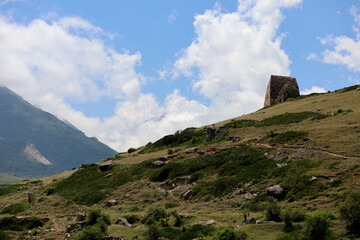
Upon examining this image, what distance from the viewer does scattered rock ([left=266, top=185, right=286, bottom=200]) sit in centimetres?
1986

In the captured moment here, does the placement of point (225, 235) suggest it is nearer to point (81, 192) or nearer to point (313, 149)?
point (313, 149)

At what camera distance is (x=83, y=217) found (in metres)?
22.4

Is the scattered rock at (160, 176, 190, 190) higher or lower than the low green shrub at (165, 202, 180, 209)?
higher

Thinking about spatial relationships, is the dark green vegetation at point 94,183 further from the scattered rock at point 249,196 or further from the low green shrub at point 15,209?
the scattered rock at point 249,196

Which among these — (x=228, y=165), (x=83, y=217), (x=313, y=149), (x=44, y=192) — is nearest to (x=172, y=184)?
(x=228, y=165)

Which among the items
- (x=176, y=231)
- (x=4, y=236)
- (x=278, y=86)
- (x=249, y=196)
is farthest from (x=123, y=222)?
(x=278, y=86)

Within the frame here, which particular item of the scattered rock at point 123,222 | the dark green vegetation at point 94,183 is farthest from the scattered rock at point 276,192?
the dark green vegetation at point 94,183

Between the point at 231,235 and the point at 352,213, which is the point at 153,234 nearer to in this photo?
the point at 231,235

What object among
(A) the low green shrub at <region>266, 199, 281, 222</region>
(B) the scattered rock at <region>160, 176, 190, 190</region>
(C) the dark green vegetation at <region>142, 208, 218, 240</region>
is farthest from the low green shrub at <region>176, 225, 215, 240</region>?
(B) the scattered rock at <region>160, 176, 190, 190</region>

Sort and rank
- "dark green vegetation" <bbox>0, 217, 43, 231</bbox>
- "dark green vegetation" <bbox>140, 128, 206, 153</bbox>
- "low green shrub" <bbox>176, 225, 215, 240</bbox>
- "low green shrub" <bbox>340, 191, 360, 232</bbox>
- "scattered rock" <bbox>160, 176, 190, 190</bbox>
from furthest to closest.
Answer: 1. "dark green vegetation" <bbox>140, 128, 206, 153</bbox>
2. "scattered rock" <bbox>160, 176, 190, 190</bbox>
3. "dark green vegetation" <bbox>0, 217, 43, 231</bbox>
4. "low green shrub" <bbox>176, 225, 215, 240</bbox>
5. "low green shrub" <bbox>340, 191, 360, 232</bbox>

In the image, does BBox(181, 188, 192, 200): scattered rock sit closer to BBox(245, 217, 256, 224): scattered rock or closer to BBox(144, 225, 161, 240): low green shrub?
BBox(245, 217, 256, 224): scattered rock

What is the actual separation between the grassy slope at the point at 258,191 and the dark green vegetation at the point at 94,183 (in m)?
1.26

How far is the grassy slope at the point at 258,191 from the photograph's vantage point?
57.0 feet

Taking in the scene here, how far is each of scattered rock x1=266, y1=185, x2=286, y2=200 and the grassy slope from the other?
32.4 inches
